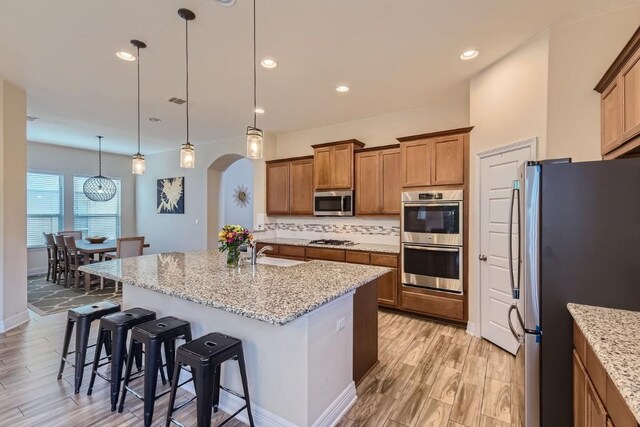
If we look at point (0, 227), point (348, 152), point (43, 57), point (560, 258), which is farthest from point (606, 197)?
point (0, 227)

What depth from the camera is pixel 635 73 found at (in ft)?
5.62

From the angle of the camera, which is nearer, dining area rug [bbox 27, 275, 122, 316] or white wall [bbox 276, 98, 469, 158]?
white wall [bbox 276, 98, 469, 158]

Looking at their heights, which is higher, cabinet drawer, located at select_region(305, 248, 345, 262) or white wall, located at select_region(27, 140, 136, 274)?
white wall, located at select_region(27, 140, 136, 274)

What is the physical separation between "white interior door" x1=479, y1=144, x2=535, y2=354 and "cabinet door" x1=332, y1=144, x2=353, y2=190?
188 cm

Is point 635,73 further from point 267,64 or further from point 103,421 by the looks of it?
point 103,421

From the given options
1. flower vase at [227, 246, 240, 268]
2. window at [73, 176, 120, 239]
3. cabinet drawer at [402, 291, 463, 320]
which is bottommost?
cabinet drawer at [402, 291, 463, 320]

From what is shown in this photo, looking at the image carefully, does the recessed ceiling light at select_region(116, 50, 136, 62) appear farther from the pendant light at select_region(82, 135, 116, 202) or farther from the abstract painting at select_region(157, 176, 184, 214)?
the pendant light at select_region(82, 135, 116, 202)

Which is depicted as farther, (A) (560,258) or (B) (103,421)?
(B) (103,421)

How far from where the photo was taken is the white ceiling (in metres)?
2.23

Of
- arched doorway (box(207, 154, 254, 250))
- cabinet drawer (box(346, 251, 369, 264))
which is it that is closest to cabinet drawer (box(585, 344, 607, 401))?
cabinet drawer (box(346, 251, 369, 264))

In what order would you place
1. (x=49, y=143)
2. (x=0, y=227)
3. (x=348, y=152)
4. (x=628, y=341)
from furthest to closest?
(x=49, y=143), (x=348, y=152), (x=0, y=227), (x=628, y=341)

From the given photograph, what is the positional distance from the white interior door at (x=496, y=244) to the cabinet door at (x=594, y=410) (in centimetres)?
161

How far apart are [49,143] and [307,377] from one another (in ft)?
26.5

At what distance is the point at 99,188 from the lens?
687cm
